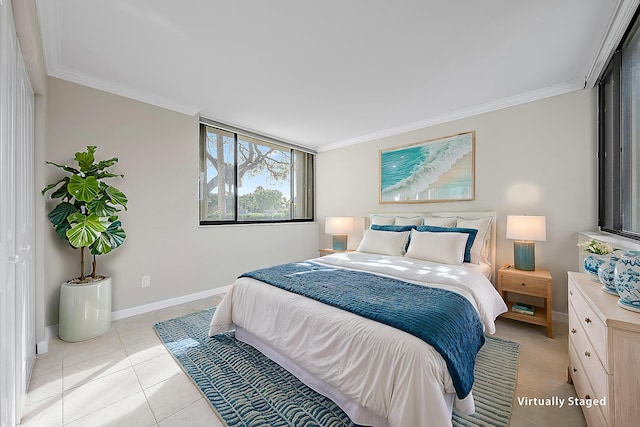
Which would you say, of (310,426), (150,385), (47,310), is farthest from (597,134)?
(47,310)

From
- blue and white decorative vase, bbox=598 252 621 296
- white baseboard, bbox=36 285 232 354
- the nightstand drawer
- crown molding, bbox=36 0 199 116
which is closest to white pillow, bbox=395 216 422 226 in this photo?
the nightstand drawer

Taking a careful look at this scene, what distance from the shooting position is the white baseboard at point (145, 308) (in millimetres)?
2213

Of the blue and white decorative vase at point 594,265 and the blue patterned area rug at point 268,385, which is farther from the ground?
the blue and white decorative vase at point 594,265

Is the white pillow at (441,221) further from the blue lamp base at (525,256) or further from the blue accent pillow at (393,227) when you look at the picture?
the blue lamp base at (525,256)

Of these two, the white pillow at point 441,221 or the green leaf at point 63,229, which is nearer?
the green leaf at point 63,229

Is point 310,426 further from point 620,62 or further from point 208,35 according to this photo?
point 620,62

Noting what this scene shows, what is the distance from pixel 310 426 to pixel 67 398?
1592mm

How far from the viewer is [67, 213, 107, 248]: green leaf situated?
7.32ft

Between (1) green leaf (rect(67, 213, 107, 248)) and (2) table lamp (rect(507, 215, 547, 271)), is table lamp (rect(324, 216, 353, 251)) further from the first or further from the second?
(1) green leaf (rect(67, 213, 107, 248))

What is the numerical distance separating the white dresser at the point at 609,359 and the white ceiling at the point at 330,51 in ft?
6.17

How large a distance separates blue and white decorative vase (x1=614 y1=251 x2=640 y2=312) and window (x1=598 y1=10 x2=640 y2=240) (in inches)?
41.6

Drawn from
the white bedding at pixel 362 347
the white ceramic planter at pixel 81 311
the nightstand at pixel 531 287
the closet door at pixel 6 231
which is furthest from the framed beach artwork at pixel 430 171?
the closet door at pixel 6 231

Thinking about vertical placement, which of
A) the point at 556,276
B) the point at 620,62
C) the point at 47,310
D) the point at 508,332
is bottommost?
the point at 508,332

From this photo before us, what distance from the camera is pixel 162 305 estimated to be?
317 centimetres
